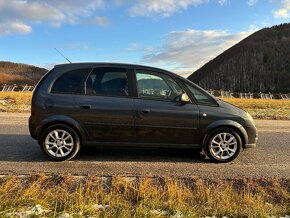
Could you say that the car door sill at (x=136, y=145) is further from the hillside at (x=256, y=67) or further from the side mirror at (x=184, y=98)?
the hillside at (x=256, y=67)

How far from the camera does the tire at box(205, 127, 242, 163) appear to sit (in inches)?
303

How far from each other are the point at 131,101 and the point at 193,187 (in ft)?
7.66

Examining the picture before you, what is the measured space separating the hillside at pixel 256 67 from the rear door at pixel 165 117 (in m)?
106

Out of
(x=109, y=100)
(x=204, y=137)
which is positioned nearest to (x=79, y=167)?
(x=109, y=100)

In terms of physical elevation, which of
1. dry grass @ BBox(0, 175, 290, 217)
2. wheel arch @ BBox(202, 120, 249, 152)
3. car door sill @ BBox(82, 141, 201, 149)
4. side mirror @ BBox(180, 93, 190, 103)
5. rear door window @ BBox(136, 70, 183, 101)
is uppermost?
rear door window @ BBox(136, 70, 183, 101)

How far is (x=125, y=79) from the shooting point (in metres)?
7.80

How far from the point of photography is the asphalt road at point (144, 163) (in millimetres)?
6892

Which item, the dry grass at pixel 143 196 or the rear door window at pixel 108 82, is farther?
the rear door window at pixel 108 82

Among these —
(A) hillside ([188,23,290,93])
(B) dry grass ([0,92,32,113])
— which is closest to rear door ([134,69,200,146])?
(B) dry grass ([0,92,32,113])

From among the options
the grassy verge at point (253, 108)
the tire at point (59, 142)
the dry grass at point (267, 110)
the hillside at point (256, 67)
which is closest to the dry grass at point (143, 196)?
the tire at point (59, 142)

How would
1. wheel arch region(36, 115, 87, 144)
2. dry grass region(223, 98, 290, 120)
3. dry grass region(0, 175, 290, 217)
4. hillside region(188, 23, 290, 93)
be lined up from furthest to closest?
hillside region(188, 23, 290, 93) < dry grass region(223, 98, 290, 120) < wheel arch region(36, 115, 87, 144) < dry grass region(0, 175, 290, 217)

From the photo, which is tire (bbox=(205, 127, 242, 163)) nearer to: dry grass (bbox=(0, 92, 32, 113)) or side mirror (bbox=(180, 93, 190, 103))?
side mirror (bbox=(180, 93, 190, 103))

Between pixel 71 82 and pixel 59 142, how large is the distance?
111cm

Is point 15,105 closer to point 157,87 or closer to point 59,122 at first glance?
point 59,122
